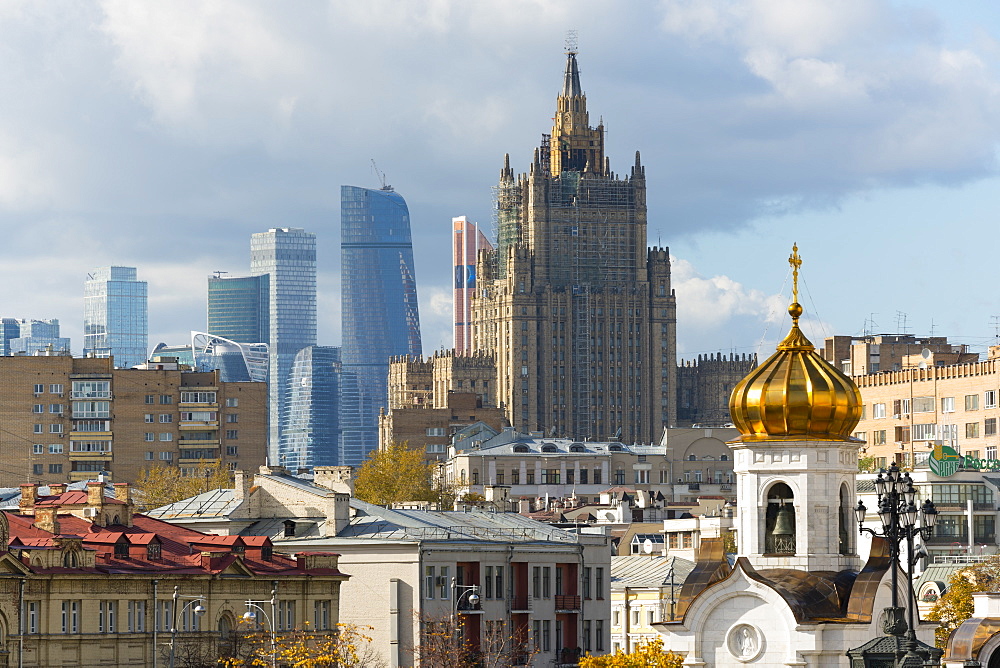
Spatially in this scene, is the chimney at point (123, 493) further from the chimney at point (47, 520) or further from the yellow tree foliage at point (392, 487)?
the yellow tree foliage at point (392, 487)

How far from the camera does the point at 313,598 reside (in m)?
107

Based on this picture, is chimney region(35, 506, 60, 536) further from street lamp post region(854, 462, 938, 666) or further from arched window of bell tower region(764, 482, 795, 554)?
street lamp post region(854, 462, 938, 666)

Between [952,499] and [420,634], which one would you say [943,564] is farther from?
[420,634]

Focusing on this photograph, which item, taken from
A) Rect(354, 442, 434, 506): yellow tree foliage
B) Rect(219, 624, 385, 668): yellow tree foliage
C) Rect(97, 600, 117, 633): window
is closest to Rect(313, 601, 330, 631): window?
Rect(219, 624, 385, 668): yellow tree foliage

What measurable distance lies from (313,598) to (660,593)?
3747 cm

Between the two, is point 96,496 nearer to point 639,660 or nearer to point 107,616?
point 107,616

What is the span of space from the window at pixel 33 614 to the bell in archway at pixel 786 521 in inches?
1454

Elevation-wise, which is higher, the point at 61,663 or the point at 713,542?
the point at 713,542

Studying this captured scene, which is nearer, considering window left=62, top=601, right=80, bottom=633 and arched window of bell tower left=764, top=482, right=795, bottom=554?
arched window of bell tower left=764, top=482, right=795, bottom=554

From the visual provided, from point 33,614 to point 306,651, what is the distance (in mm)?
10611

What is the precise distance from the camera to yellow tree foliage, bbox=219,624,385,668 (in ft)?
291

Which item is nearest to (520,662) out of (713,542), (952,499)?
(952,499)

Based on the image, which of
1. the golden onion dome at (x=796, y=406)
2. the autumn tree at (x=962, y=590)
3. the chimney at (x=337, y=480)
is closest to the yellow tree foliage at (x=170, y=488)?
the chimney at (x=337, y=480)

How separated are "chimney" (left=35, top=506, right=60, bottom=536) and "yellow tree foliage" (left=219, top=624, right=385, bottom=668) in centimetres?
928
